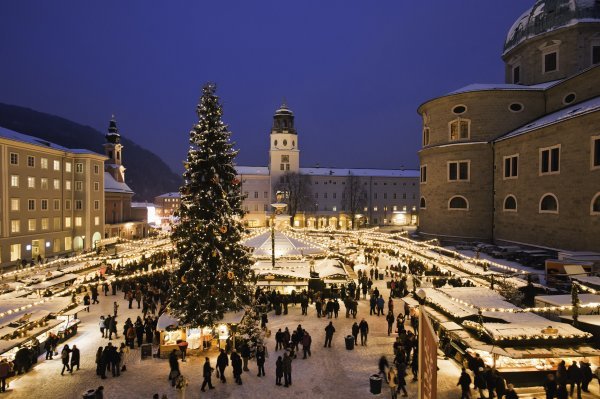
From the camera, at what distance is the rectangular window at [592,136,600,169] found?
79.5ft

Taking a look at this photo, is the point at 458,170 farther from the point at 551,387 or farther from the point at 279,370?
the point at 279,370

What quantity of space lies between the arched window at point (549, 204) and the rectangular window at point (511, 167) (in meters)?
4.27

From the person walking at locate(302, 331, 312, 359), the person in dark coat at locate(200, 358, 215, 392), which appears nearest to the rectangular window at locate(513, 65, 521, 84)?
the person walking at locate(302, 331, 312, 359)

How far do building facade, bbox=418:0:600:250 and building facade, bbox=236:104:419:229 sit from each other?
33879mm

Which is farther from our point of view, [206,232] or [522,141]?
[522,141]

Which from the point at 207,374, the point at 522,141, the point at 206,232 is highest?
the point at 522,141

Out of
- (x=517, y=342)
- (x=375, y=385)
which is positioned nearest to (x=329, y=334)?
(x=375, y=385)

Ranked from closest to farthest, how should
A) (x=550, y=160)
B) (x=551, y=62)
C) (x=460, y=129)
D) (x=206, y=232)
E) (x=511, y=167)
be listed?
1. (x=206, y=232)
2. (x=550, y=160)
3. (x=511, y=167)
4. (x=551, y=62)
5. (x=460, y=129)

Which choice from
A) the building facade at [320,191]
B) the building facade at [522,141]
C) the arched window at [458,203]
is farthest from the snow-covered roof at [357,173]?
the arched window at [458,203]

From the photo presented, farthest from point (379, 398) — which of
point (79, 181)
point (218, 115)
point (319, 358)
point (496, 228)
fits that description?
point (79, 181)

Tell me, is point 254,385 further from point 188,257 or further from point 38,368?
point 38,368

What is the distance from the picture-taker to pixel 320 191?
266 feet

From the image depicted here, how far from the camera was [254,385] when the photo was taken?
13.3m

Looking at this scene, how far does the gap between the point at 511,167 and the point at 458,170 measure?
230 inches
